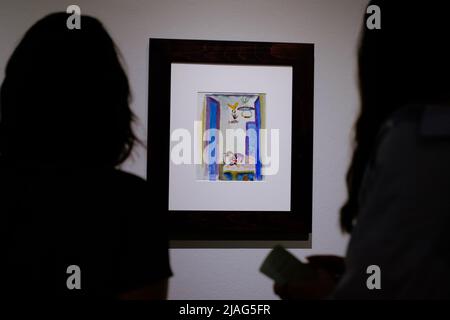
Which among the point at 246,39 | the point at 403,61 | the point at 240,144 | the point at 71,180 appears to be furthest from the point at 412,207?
the point at 246,39

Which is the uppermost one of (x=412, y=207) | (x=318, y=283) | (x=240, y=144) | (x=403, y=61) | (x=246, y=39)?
(x=246, y=39)

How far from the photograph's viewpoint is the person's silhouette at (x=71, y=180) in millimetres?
645

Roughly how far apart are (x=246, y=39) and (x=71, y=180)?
769mm

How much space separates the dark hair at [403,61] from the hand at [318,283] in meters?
0.28

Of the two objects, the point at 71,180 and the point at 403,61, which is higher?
the point at 403,61

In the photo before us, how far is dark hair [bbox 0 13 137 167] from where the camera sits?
693 mm

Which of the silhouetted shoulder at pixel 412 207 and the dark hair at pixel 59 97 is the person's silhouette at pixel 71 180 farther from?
the silhouetted shoulder at pixel 412 207

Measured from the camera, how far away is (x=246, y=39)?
121 centimetres

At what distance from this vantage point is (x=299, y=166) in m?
1.22

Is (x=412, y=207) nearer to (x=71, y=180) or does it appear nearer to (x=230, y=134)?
(x=71, y=180)

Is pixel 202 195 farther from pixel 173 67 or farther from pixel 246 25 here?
pixel 246 25

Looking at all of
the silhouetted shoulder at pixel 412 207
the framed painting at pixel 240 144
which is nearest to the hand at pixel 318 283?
the silhouetted shoulder at pixel 412 207
